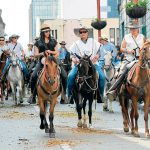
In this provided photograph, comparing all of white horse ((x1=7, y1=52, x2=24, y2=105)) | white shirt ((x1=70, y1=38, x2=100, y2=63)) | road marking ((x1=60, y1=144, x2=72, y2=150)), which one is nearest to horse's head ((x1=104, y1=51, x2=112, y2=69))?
white horse ((x1=7, y1=52, x2=24, y2=105))

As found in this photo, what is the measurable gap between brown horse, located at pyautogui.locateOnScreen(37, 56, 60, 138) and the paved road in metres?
0.39

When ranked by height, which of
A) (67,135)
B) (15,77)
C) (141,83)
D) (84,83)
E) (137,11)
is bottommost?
(67,135)

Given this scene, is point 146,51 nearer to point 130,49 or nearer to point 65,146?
point 130,49

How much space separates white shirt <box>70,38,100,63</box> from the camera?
16.5 m

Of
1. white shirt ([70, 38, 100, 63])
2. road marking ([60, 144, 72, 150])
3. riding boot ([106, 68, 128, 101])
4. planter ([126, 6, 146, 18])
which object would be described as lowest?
road marking ([60, 144, 72, 150])

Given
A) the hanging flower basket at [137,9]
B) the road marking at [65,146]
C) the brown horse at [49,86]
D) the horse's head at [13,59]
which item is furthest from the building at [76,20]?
the road marking at [65,146]

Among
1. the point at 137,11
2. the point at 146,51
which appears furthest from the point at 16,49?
the point at 146,51

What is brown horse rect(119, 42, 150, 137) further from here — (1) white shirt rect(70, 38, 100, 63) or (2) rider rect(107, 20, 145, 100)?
(1) white shirt rect(70, 38, 100, 63)

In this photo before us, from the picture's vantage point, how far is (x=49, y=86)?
Result: 15000mm

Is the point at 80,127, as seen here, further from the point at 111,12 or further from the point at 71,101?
the point at 111,12

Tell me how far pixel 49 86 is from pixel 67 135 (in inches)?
45.1

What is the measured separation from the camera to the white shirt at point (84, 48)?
16.5m

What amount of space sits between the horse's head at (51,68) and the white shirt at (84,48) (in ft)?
6.15

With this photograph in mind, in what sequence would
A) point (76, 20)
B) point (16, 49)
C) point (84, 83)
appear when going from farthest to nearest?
point (76, 20), point (16, 49), point (84, 83)
